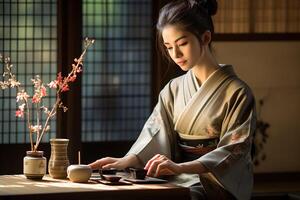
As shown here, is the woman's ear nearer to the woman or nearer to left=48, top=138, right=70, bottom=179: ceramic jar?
the woman

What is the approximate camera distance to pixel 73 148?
272 inches

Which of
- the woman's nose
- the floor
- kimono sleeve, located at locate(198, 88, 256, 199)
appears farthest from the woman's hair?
the floor

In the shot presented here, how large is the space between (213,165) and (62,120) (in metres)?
2.85

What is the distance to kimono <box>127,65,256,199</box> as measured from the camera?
4.45m

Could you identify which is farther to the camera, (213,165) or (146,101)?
(146,101)

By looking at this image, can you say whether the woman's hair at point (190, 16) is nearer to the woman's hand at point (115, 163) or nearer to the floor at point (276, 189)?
the woman's hand at point (115, 163)

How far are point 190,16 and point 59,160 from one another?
1038 millimetres

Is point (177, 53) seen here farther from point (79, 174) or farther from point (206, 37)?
point (79, 174)

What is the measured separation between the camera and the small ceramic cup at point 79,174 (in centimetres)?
424

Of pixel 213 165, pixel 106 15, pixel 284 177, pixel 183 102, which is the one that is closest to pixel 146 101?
pixel 106 15

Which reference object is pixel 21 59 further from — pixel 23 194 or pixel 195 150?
pixel 23 194

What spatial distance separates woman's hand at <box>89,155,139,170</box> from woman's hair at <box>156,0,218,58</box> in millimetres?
720

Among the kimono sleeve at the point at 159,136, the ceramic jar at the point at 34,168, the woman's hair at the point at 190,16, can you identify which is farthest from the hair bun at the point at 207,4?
the ceramic jar at the point at 34,168

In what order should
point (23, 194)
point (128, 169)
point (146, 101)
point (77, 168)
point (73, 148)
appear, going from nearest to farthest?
1. point (23, 194)
2. point (77, 168)
3. point (128, 169)
4. point (73, 148)
5. point (146, 101)
